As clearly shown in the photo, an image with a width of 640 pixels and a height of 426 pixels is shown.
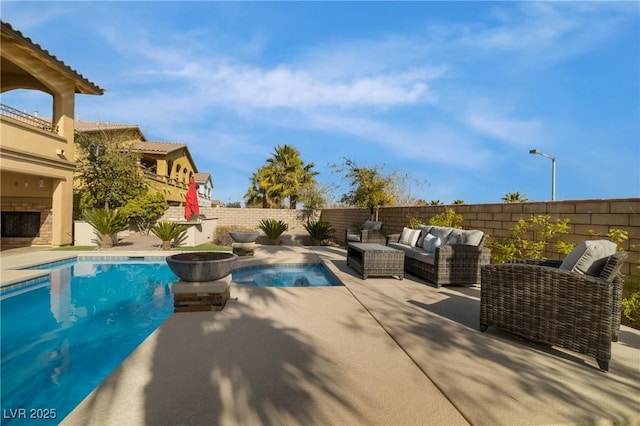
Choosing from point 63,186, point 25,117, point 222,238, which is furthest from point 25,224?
point 222,238

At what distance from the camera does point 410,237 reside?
744 cm

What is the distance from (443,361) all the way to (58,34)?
1386 cm

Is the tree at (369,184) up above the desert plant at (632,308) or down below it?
above

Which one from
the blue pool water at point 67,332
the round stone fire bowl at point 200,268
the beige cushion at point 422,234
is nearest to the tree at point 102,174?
the blue pool water at point 67,332

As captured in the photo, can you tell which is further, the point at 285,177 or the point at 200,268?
the point at 285,177

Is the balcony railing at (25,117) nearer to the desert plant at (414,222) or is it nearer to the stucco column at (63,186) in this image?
the stucco column at (63,186)

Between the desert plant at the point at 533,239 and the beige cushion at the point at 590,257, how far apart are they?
1933 mm

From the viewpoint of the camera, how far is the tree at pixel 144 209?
43.3ft

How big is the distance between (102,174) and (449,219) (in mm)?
13468

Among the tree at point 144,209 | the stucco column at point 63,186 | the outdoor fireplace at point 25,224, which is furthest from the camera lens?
the tree at point 144,209

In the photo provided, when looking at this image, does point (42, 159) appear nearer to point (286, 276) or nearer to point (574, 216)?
point (286, 276)

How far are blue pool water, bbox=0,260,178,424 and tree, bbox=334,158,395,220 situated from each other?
7628mm

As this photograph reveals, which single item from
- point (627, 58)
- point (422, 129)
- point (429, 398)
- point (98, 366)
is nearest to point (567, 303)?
point (429, 398)

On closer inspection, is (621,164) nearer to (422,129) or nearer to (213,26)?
(422,129)
